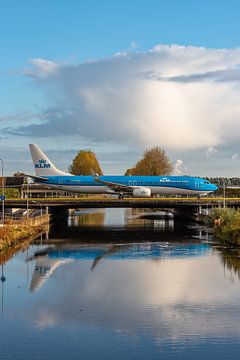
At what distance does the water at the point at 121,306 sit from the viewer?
23875mm

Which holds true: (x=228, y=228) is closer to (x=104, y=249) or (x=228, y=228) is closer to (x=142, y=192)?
(x=104, y=249)

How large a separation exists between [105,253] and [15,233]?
13291mm

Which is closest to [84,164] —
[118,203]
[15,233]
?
[118,203]

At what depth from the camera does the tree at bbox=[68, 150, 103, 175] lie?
16975 cm

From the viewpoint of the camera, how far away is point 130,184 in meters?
108

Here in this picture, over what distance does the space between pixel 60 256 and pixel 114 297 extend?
21.7 meters

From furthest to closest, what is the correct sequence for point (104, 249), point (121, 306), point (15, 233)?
point (15, 233) < point (104, 249) < point (121, 306)

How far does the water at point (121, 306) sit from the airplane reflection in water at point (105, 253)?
0.17 meters

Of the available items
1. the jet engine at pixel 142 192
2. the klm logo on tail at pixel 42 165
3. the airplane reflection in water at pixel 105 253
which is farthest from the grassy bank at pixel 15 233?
the klm logo on tail at pixel 42 165

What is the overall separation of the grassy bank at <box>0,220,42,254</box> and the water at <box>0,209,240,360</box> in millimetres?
3609

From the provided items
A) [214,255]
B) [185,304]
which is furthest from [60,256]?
[185,304]

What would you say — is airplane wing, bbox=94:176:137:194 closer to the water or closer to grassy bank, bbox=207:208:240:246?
grassy bank, bbox=207:208:240:246

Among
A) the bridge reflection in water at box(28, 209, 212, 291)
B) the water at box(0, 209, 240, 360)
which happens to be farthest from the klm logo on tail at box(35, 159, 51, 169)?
the water at box(0, 209, 240, 360)

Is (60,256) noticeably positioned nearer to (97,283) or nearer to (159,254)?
(159,254)
